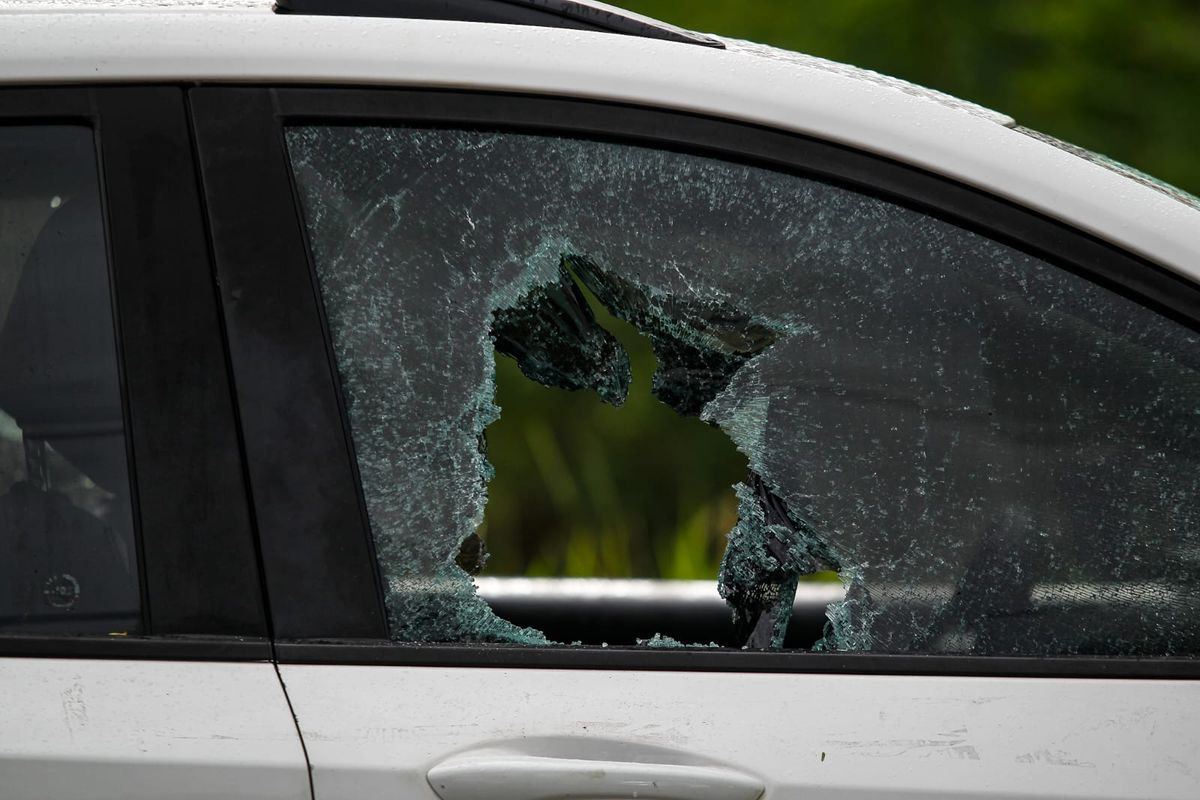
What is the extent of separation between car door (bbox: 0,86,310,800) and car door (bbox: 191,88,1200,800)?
1.7 inches

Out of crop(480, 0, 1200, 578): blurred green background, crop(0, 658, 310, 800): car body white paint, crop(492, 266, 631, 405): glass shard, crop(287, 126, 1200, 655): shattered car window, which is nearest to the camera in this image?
crop(0, 658, 310, 800): car body white paint

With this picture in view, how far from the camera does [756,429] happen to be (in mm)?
1393

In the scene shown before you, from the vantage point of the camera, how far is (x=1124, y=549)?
4.27ft

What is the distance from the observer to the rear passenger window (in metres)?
1.27

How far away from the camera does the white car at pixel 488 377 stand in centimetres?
122

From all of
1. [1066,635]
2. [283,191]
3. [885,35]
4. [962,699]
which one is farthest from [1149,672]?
[885,35]

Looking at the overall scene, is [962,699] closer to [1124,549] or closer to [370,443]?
[1124,549]

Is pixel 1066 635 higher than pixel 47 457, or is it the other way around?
pixel 47 457

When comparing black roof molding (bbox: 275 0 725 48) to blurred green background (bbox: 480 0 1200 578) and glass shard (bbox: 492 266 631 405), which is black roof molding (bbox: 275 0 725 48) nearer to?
glass shard (bbox: 492 266 631 405)

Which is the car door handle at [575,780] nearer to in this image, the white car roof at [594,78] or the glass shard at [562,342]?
the glass shard at [562,342]

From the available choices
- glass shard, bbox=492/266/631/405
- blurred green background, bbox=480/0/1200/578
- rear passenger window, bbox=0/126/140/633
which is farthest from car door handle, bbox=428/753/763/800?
blurred green background, bbox=480/0/1200/578

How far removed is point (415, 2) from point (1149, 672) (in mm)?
1116

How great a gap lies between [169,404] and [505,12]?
59 cm

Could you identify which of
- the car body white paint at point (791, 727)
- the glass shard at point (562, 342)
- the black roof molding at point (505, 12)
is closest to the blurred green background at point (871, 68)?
the glass shard at point (562, 342)
